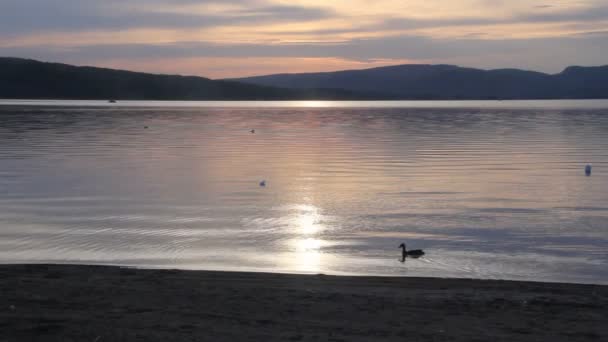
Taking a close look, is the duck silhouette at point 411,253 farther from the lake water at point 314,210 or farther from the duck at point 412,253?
the lake water at point 314,210

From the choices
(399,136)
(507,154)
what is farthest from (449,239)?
(399,136)

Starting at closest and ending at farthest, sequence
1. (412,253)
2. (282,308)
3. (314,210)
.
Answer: (282,308)
(412,253)
(314,210)

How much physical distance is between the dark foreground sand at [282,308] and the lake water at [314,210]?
165cm

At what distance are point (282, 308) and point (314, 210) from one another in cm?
956

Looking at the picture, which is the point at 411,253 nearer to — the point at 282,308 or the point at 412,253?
the point at 412,253

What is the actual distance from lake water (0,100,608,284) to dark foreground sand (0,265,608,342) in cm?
165

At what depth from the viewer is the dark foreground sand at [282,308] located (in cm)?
755

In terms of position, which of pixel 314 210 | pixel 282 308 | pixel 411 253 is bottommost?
pixel 314 210

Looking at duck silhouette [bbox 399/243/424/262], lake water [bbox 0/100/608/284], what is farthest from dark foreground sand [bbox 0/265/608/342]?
duck silhouette [bbox 399/243/424/262]

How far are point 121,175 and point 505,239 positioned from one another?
14575mm

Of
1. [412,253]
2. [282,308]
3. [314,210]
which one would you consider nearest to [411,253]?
[412,253]

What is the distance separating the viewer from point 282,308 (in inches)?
336

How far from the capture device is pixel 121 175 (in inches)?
993

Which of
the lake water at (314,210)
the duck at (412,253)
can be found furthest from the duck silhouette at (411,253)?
the lake water at (314,210)
